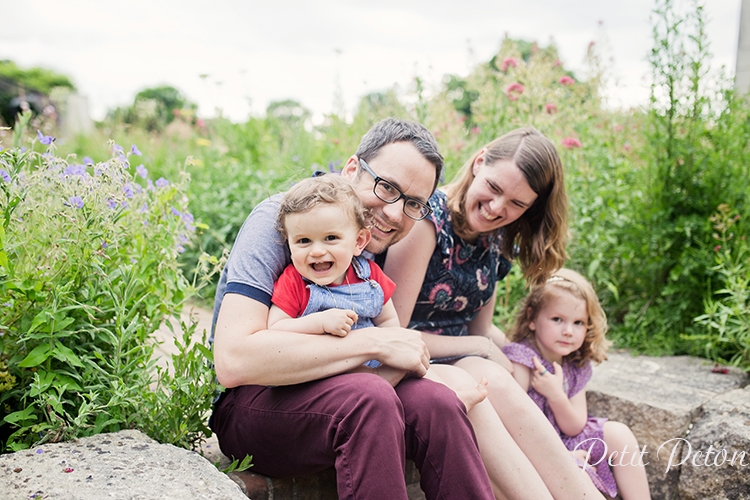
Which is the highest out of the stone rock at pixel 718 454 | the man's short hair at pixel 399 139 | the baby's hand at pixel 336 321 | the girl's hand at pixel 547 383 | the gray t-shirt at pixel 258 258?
the man's short hair at pixel 399 139

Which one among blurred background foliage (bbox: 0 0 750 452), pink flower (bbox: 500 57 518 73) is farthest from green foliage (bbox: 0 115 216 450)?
pink flower (bbox: 500 57 518 73)

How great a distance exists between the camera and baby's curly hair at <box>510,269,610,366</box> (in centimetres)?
259

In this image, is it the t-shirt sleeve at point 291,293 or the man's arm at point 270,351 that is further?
the t-shirt sleeve at point 291,293

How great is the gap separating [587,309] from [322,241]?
4.56 feet

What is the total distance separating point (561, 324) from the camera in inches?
100

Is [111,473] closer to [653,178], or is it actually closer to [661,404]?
[661,404]

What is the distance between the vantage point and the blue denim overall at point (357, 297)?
5.65ft

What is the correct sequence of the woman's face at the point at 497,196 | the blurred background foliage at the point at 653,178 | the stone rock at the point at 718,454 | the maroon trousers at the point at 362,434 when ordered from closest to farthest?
the maroon trousers at the point at 362,434, the woman's face at the point at 497,196, the stone rock at the point at 718,454, the blurred background foliage at the point at 653,178

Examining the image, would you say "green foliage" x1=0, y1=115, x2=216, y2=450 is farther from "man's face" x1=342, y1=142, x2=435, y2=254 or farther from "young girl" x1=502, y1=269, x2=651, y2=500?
"young girl" x1=502, y1=269, x2=651, y2=500

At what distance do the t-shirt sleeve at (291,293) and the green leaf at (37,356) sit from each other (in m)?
0.58

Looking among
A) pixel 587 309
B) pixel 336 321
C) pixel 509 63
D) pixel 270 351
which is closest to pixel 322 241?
pixel 336 321

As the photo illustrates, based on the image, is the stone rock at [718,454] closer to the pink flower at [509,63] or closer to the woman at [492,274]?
the woman at [492,274]

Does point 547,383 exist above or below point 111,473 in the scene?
below

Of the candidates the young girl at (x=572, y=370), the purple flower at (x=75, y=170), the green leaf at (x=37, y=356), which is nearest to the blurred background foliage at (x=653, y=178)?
the young girl at (x=572, y=370)
